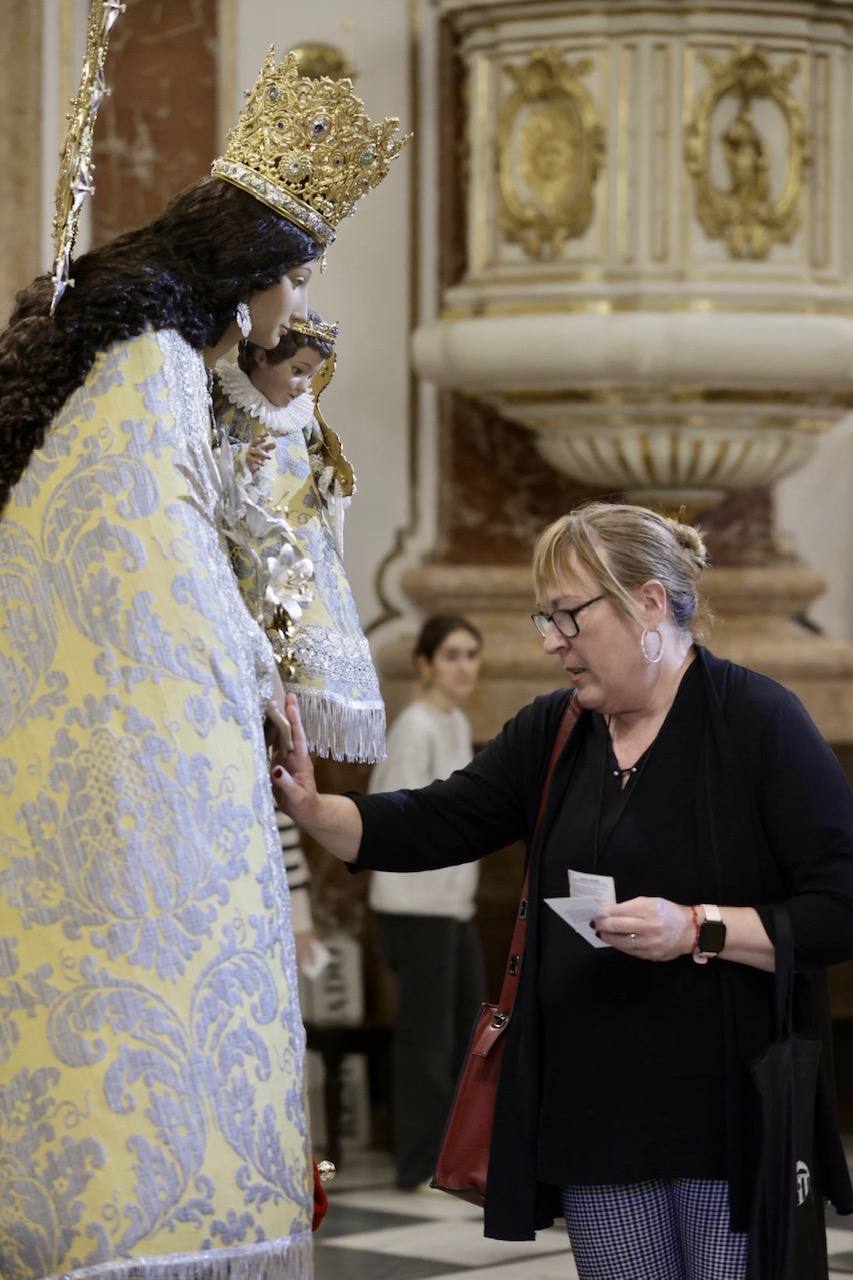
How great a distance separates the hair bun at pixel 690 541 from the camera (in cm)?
328

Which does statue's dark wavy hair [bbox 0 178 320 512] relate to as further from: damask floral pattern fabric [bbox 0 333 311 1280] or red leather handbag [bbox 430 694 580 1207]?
red leather handbag [bbox 430 694 580 1207]

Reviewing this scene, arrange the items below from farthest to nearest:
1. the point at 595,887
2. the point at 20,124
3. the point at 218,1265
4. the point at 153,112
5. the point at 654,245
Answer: the point at 153,112
the point at 20,124
the point at 654,245
the point at 595,887
the point at 218,1265

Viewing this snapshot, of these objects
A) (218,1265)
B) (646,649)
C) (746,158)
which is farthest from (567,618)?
(746,158)

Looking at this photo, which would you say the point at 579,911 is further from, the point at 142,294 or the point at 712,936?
the point at 142,294

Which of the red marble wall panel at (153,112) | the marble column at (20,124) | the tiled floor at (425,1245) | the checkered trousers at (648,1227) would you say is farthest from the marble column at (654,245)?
the checkered trousers at (648,1227)

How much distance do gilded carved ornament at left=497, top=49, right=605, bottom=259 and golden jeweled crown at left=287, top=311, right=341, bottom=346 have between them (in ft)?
13.4

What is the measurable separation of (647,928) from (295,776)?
1.86ft

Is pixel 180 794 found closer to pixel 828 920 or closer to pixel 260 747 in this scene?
pixel 260 747

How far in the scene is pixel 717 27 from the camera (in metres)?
7.09

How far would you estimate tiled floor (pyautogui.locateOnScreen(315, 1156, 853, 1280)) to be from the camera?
557 cm

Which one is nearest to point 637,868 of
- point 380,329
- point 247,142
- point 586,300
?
point 247,142

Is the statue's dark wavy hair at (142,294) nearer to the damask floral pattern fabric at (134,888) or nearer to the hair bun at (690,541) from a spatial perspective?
the damask floral pattern fabric at (134,888)

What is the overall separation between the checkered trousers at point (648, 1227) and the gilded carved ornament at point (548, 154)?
4.53 m

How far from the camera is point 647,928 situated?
9.89 ft
